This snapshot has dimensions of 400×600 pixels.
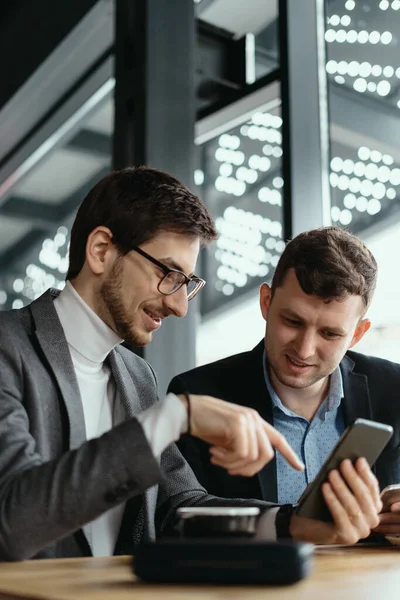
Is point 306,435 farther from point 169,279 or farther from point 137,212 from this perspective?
point 137,212

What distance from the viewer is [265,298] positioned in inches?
92.6

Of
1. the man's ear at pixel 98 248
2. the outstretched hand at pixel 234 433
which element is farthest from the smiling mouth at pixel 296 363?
the outstretched hand at pixel 234 433

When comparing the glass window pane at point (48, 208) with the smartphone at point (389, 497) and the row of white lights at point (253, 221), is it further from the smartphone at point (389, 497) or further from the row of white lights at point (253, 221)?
the smartphone at point (389, 497)

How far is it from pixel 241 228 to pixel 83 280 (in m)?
1.89

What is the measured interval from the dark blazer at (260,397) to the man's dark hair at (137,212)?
0.53 meters

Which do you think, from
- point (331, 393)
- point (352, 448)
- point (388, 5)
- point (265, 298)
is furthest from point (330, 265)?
point (388, 5)

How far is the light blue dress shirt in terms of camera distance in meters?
2.21

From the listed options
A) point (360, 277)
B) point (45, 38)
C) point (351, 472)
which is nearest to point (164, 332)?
point (360, 277)

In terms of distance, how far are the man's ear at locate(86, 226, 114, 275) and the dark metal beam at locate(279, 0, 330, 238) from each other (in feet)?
3.98

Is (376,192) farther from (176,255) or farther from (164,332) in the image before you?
(176,255)

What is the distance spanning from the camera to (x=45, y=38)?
470 centimetres

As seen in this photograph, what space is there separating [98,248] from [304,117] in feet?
4.84

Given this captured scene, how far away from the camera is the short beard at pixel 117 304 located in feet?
6.19

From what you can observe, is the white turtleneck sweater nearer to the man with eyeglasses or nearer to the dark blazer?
the man with eyeglasses
